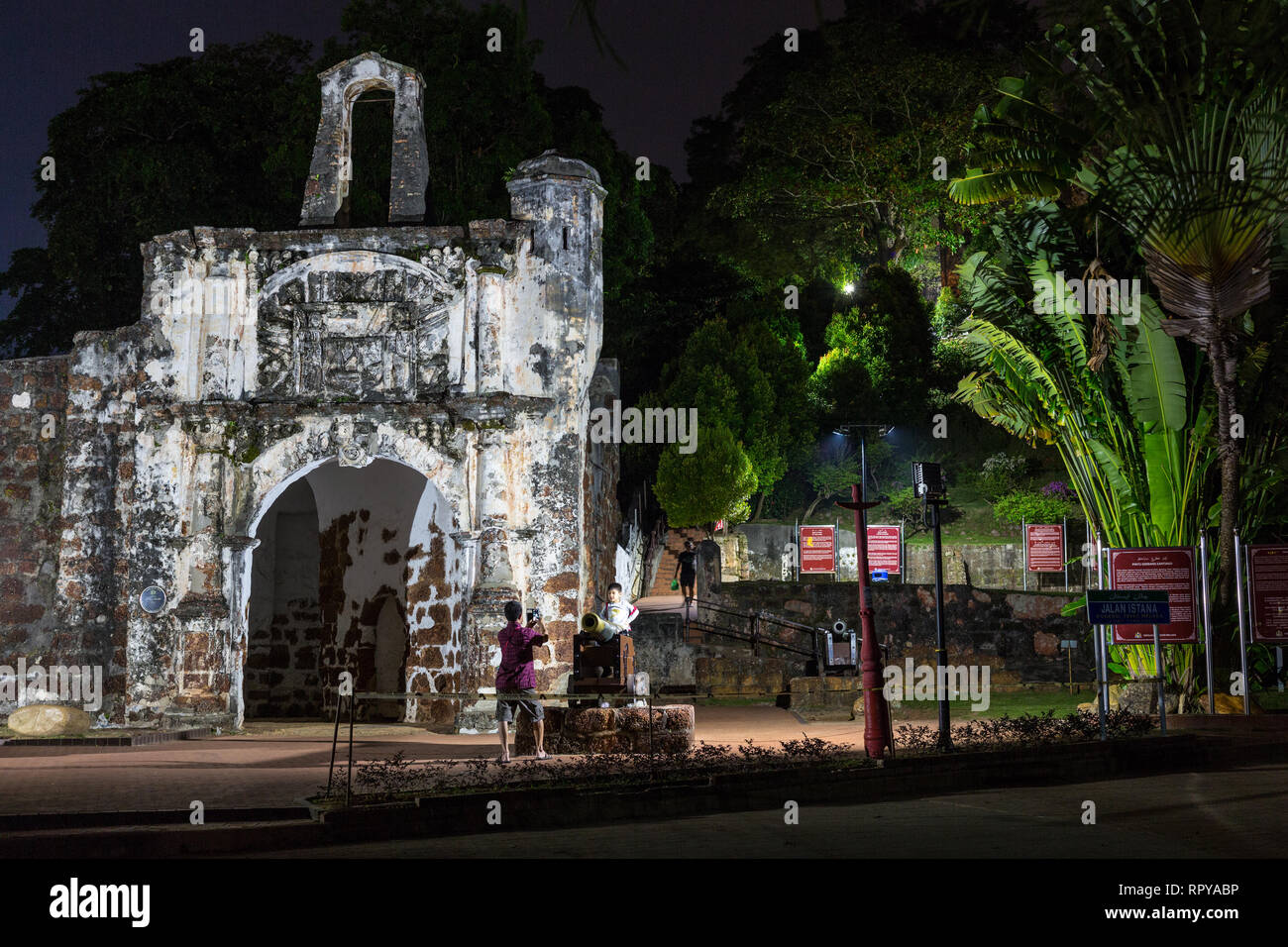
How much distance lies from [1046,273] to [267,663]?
13.5 m

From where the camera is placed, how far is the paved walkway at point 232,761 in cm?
974

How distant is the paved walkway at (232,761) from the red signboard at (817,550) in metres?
5.80

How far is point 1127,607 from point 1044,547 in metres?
13.3

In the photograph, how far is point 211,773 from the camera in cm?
1168

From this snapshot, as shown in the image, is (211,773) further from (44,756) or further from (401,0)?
(401,0)

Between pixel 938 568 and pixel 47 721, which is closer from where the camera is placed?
pixel 938 568

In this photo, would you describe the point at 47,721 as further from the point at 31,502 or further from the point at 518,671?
the point at 518,671

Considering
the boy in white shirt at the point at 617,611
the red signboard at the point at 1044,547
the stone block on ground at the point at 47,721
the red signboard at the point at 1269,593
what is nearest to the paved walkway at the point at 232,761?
the stone block on ground at the point at 47,721

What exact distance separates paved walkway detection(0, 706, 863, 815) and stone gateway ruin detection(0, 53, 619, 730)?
1269 millimetres

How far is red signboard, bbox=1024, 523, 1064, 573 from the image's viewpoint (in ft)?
82.8

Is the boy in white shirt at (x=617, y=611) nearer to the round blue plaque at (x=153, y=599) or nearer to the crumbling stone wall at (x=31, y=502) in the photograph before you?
the round blue plaque at (x=153, y=599)

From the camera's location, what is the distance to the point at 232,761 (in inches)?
516

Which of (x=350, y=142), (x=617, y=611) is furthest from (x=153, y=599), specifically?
(x=617, y=611)

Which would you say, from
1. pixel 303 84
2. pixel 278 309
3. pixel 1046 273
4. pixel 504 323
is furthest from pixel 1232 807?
pixel 303 84
